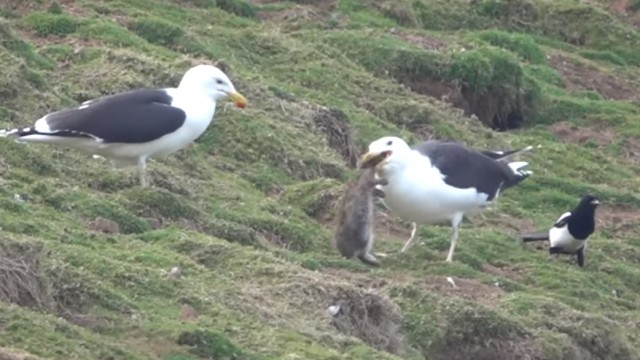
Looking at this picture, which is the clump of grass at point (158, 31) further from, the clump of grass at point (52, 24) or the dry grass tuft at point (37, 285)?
the dry grass tuft at point (37, 285)

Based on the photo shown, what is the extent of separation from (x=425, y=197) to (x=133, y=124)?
7.55 ft

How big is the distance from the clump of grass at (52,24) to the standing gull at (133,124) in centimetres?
468

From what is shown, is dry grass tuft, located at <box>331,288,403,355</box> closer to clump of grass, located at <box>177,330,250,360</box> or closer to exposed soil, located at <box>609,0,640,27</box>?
clump of grass, located at <box>177,330,250,360</box>

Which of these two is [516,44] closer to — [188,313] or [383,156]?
[383,156]

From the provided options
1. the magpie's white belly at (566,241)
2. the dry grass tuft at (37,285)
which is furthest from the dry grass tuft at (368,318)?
the magpie's white belly at (566,241)

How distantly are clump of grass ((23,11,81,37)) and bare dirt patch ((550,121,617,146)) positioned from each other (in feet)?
21.7

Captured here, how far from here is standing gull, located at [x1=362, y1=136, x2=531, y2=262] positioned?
1382 centimetres

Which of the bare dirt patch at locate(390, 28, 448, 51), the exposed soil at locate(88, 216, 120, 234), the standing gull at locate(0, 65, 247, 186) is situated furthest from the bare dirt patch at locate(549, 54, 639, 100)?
the exposed soil at locate(88, 216, 120, 234)

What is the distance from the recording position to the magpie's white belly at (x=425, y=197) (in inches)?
545

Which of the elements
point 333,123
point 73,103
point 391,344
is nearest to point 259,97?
point 333,123

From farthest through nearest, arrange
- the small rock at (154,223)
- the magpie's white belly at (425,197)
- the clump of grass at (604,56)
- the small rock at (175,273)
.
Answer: the clump of grass at (604,56), the magpie's white belly at (425,197), the small rock at (154,223), the small rock at (175,273)

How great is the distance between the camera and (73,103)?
15695mm

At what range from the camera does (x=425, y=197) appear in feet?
45.7

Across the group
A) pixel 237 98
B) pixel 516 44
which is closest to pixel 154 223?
pixel 237 98
